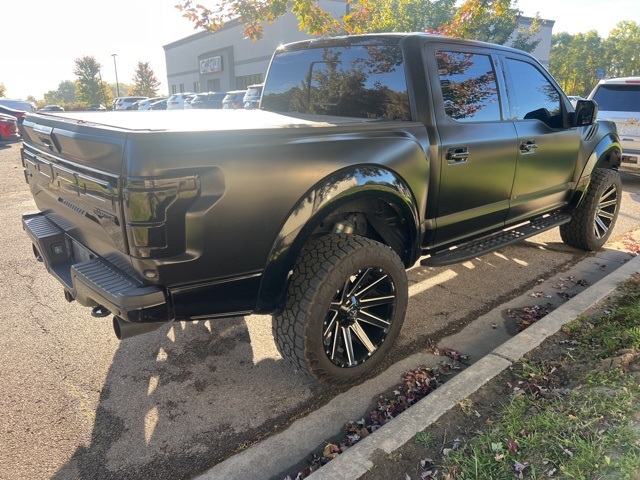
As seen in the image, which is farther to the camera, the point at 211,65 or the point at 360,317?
the point at 211,65

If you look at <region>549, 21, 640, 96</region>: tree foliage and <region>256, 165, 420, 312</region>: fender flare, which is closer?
<region>256, 165, 420, 312</region>: fender flare

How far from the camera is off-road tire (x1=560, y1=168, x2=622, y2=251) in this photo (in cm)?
495

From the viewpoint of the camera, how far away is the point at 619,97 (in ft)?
29.9

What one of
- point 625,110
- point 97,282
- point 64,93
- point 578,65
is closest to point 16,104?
point 625,110

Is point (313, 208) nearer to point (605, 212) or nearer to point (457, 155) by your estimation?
point (457, 155)

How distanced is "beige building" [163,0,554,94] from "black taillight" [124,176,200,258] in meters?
28.2

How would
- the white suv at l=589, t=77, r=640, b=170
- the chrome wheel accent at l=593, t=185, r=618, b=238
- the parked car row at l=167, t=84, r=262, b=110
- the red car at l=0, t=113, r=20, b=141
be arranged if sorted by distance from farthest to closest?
1. the parked car row at l=167, t=84, r=262, b=110
2. the red car at l=0, t=113, r=20, b=141
3. the white suv at l=589, t=77, r=640, b=170
4. the chrome wheel accent at l=593, t=185, r=618, b=238

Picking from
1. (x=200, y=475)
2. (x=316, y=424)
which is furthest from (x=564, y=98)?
(x=200, y=475)

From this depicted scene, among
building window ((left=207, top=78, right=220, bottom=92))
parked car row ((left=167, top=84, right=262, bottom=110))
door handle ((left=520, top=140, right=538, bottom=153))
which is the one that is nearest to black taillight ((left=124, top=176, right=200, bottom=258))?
door handle ((left=520, top=140, right=538, bottom=153))

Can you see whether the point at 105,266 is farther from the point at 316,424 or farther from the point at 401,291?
the point at 401,291

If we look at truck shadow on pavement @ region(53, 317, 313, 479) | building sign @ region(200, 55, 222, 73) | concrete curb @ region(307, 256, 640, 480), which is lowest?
truck shadow on pavement @ region(53, 317, 313, 479)

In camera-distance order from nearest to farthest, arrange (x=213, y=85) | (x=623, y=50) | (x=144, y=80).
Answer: (x=213, y=85) < (x=623, y=50) < (x=144, y=80)

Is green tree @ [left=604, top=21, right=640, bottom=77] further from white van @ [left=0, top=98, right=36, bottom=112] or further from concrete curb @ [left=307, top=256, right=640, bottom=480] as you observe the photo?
concrete curb @ [left=307, top=256, right=640, bottom=480]

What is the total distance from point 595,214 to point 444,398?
3685 mm
